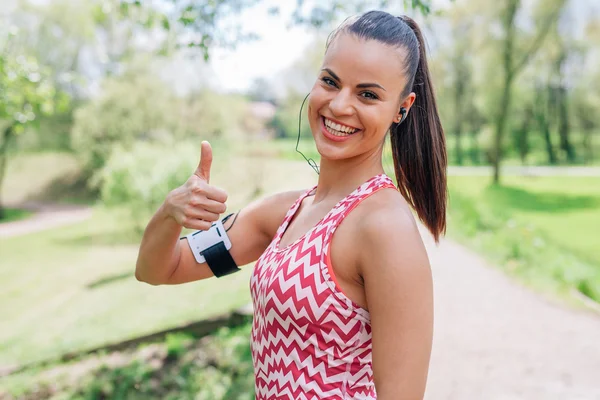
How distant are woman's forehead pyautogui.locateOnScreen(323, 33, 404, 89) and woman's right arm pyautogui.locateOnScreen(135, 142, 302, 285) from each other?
417 mm

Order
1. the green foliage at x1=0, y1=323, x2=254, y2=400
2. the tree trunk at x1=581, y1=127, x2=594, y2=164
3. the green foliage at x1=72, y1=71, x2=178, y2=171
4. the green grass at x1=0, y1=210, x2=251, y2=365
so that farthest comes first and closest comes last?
the green foliage at x1=72, y1=71, x2=178, y2=171 < the tree trunk at x1=581, y1=127, x2=594, y2=164 < the green grass at x1=0, y1=210, x2=251, y2=365 < the green foliage at x1=0, y1=323, x2=254, y2=400

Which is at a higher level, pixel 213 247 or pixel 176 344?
pixel 213 247

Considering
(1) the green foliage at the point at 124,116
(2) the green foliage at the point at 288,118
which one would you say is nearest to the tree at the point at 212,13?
(2) the green foliage at the point at 288,118

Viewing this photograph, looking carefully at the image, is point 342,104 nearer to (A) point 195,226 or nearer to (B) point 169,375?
(A) point 195,226

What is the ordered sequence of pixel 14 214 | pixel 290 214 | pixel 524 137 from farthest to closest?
pixel 14 214 < pixel 524 137 < pixel 290 214

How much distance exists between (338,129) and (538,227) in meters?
8.50

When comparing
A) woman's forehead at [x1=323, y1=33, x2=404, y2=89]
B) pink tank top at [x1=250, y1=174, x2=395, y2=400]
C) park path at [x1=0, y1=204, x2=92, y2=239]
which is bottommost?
park path at [x1=0, y1=204, x2=92, y2=239]

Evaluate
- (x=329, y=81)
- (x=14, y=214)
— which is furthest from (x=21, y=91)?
(x=14, y=214)

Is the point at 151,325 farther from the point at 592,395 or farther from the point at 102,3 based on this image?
the point at 592,395

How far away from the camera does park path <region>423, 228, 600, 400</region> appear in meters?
3.83

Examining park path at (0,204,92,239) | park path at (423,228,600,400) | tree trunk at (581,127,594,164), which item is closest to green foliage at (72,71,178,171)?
park path at (0,204,92,239)

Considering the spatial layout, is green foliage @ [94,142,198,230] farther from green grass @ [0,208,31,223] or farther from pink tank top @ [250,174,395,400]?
green grass @ [0,208,31,223]

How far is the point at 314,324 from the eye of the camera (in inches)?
48.2

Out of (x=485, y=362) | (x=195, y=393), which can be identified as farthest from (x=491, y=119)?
(x=195, y=393)
